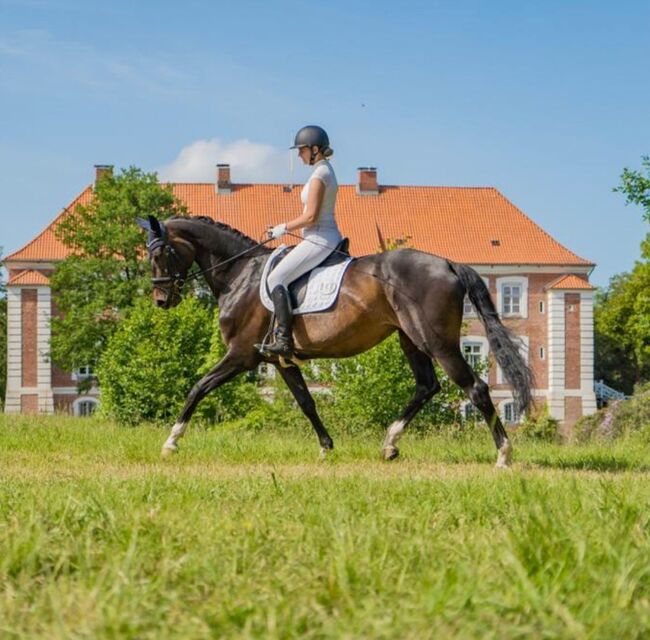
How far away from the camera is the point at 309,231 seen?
9.40 metres

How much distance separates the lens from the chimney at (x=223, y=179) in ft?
205

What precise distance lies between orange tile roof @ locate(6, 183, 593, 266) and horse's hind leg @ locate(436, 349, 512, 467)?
5001cm

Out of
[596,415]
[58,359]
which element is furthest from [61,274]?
[596,415]

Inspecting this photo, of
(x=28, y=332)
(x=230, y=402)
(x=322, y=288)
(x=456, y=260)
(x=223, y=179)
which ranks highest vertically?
(x=223, y=179)

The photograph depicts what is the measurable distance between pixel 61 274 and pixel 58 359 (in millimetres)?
3865

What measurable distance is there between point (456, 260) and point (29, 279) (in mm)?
23527

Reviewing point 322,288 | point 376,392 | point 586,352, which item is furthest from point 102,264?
point 322,288

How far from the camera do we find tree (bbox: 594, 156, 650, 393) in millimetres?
38188

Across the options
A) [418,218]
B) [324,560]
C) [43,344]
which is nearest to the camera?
[324,560]

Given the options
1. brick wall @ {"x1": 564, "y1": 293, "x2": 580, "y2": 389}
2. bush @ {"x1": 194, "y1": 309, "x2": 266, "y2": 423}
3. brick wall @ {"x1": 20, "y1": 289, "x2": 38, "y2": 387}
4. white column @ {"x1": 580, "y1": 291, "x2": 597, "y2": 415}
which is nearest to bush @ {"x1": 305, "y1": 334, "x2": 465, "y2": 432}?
bush @ {"x1": 194, "y1": 309, "x2": 266, "y2": 423}

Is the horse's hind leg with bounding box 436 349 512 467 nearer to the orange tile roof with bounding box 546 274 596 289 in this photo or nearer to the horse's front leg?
the horse's front leg

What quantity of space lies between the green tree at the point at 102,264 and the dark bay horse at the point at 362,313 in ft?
117

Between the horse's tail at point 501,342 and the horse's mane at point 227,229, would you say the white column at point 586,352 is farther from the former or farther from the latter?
the horse's tail at point 501,342

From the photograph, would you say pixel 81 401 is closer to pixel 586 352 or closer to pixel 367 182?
pixel 367 182
